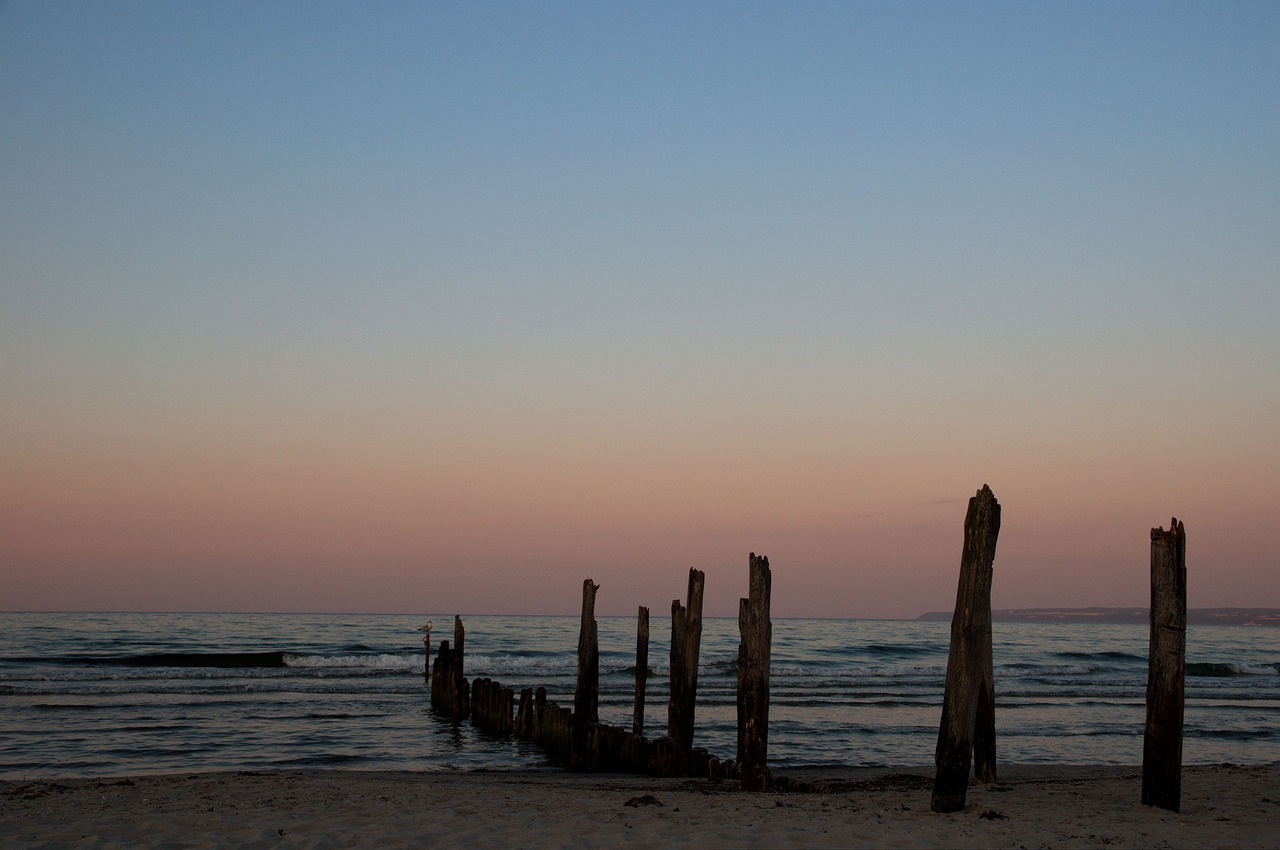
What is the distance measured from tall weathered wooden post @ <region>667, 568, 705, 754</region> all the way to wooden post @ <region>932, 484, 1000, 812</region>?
6.26m

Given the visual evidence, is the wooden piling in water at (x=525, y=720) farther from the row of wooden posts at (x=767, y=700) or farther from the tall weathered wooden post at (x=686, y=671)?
the tall weathered wooden post at (x=686, y=671)

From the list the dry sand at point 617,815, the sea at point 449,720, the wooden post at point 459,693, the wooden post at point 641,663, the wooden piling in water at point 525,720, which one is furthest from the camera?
the wooden post at point 459,693

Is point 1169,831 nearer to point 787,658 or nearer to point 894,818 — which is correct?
point 894,818

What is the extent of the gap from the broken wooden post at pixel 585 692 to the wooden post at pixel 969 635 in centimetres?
879

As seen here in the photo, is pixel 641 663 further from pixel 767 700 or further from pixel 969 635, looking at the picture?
pixel 969 635

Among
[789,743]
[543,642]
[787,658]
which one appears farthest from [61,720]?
[543,642]

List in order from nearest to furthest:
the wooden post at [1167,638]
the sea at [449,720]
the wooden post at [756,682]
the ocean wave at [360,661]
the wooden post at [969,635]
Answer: the wooden post at [1167,638] < the wooden post at [969,635] < the wooden post at [756,682] < the sea at [449,720] < the ocean wave at [360,661]

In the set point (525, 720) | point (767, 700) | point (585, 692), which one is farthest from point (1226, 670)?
point (767, 700)

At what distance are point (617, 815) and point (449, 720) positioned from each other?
14.6 metres

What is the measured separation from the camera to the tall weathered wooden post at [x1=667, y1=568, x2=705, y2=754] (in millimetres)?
15562

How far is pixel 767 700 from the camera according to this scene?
1262cm

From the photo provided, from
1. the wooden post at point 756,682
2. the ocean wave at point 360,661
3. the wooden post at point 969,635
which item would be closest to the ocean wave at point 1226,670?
the ocean wave at point 360,661

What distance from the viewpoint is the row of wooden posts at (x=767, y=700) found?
895cm

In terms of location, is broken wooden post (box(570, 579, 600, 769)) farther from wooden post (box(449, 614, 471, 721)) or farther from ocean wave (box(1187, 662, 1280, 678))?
ocean wave (box(1187, 662, 1280, 678))
